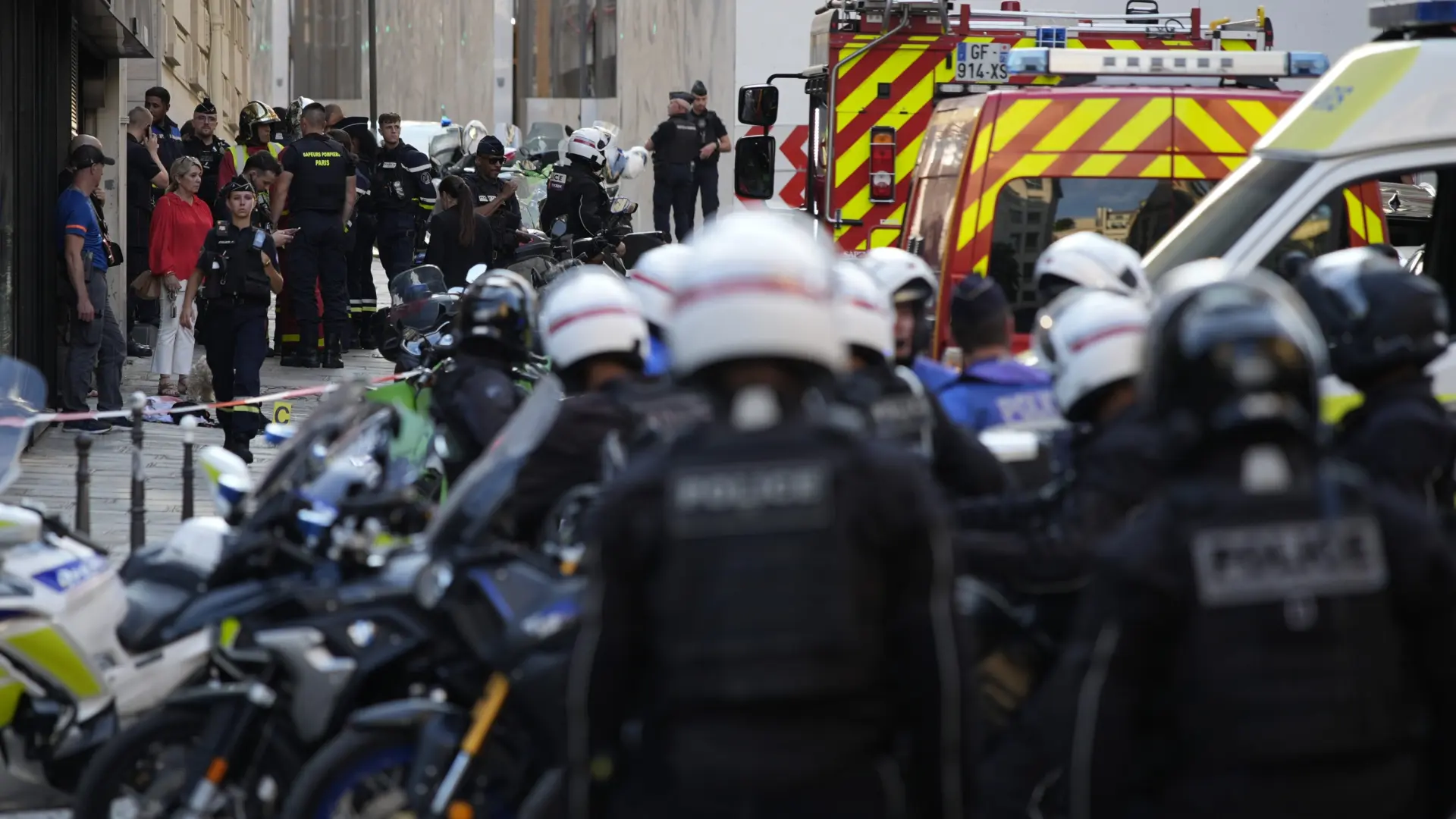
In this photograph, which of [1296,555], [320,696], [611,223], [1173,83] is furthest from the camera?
[611,223]

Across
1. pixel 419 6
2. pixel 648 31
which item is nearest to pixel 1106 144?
pixel 648 31

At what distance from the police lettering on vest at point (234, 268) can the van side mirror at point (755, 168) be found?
10.4 feet

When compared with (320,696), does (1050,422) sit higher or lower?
higher

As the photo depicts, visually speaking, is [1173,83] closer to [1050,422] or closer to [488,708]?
[1050,422]

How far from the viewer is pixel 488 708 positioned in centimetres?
473

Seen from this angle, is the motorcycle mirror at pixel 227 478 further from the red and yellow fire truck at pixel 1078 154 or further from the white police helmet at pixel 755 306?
the red and yellow fire truck at pixel 1078 154

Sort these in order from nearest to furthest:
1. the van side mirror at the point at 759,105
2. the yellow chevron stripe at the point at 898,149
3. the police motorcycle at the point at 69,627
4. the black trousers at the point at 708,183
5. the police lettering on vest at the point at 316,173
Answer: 1. the police motorcycle at the point at 69,627
2. the yellow chevron stripe at the point at 898,149
3. the van side mirror at the point at 759,105
4. the police lettering on vest at the point at 316,173
5. the black trousers at the point at 708,183

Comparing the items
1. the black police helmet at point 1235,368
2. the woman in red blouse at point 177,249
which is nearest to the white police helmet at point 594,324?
the black police helmet at point 1235,368

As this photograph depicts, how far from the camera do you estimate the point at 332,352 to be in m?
17.9

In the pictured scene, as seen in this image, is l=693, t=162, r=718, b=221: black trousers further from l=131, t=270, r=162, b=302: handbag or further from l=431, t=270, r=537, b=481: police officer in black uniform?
l=431, t=270, r=537, b=481: police officer in black uniform

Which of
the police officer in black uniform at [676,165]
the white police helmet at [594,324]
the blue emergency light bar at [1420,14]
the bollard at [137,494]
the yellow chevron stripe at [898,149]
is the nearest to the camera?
the white police helmet at [594,324]

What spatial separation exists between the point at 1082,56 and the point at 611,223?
808cm

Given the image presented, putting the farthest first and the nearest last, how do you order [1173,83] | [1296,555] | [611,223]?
[611,223], [1173,83], [1296,555]

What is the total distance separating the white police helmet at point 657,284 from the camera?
675 centimetres
